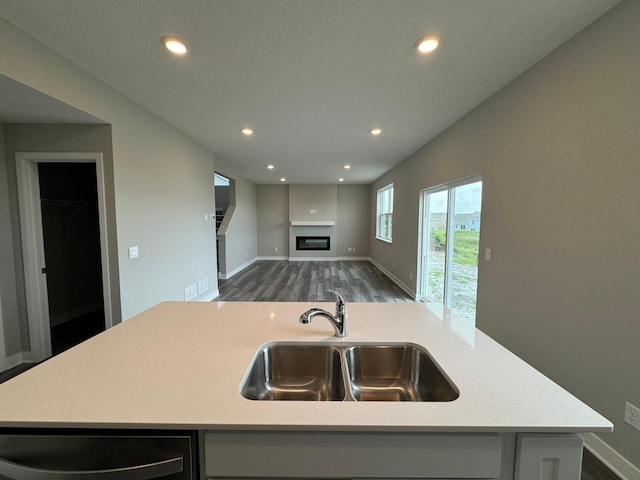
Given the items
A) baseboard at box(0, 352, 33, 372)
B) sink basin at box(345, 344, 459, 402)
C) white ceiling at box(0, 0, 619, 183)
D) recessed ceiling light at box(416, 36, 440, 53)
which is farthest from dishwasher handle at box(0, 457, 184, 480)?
baseboard at box(0, 352, 33, 372)

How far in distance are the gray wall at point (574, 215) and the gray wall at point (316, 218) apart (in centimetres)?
642

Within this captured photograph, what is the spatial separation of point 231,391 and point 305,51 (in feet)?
6.91

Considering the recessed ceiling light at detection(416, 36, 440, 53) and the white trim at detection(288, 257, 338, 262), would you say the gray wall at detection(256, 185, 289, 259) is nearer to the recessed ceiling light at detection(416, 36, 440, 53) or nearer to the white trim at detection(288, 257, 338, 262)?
the white trim at detection(288, 257, 338, 262)

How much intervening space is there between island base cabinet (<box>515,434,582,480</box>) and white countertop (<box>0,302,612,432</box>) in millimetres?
57

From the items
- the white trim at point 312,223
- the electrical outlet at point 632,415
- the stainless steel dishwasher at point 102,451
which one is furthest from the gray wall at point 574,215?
the white trim at point 312,223

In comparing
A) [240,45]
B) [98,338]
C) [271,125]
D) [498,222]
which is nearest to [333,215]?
[271,125]

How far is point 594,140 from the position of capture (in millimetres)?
1598

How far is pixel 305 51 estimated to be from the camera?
6.14ft

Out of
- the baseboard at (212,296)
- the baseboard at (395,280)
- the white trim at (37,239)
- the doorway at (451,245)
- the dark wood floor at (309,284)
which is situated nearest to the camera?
the white trim at (37,239)

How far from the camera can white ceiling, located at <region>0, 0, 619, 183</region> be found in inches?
59.2

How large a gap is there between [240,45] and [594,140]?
2.34 meters

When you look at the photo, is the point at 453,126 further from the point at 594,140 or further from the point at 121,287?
the point at 121,287

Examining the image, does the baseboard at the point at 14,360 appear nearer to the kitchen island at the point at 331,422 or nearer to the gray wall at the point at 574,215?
the kitchen island at the point at 331,422

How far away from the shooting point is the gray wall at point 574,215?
1.43 meters
